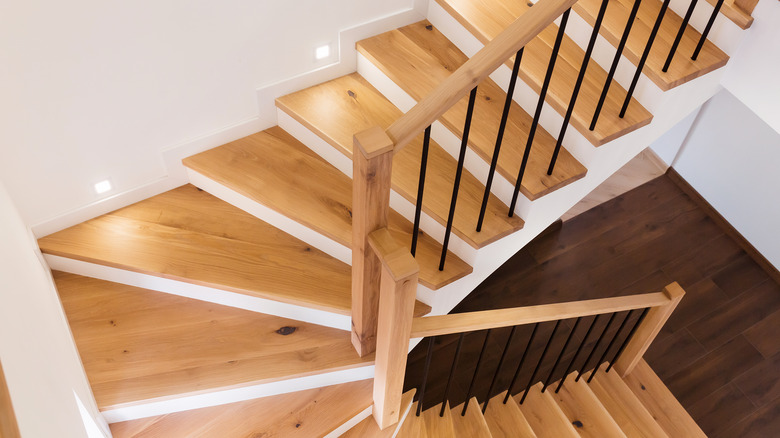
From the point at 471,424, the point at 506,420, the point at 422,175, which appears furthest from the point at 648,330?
the point at 422,175

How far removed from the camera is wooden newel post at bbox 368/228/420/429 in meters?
1.76

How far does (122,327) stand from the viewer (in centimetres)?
247

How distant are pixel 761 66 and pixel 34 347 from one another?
2666mm

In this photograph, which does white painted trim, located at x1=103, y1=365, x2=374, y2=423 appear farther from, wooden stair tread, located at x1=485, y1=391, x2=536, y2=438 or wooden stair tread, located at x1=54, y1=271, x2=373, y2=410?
wooden stair tread, located at x1=485, y1=391, x2=536, y2=438

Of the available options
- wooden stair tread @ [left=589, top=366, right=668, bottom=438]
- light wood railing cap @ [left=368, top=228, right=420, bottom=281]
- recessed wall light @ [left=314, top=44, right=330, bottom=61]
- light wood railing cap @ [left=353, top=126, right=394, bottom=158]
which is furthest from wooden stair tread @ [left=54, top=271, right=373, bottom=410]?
wooden stair tread @ [left=589, top=366, right=668, bottom=438]

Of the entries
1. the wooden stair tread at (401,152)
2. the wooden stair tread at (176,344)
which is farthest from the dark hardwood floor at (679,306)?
the wooden stair tread at (401,152)

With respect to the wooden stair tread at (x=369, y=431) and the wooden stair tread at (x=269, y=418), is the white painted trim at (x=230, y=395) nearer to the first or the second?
the wooden stair tread at (x=269, y=418)

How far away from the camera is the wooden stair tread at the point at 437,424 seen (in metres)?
2.68

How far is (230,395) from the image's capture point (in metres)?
2.39

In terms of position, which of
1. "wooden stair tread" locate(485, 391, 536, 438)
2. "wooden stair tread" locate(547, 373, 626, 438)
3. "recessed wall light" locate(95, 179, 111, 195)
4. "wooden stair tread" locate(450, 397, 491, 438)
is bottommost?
"wooden stair tread" locate(547, 373, 626, 438)

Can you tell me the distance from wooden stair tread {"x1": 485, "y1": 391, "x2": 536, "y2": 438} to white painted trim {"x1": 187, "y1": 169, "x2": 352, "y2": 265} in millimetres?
1114

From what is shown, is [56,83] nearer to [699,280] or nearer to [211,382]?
[211,382]

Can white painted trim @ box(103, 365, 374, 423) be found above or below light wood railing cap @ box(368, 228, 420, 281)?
below

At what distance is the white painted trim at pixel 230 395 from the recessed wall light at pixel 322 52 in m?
1.41
